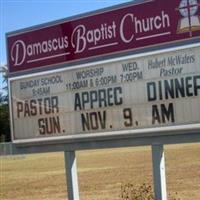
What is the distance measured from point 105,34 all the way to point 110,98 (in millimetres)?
916

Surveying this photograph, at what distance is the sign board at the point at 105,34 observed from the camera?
322 inches

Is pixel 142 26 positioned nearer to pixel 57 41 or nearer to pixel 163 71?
pixel 163 71

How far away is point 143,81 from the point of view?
8.60 metres

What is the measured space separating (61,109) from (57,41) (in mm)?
1055

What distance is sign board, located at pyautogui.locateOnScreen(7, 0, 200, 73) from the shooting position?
26.8ft

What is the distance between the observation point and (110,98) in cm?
907

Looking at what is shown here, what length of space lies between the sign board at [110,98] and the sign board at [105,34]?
19cm

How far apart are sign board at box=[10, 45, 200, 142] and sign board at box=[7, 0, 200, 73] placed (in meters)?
0.19

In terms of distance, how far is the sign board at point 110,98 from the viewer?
815 cm

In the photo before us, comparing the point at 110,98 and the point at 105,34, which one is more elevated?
the point at 105,34

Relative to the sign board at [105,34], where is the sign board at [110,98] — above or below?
below

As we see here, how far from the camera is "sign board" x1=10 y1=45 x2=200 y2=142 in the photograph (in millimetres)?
8148

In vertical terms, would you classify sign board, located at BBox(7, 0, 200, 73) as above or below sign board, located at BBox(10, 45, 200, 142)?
above

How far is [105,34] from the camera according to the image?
9.11 m
